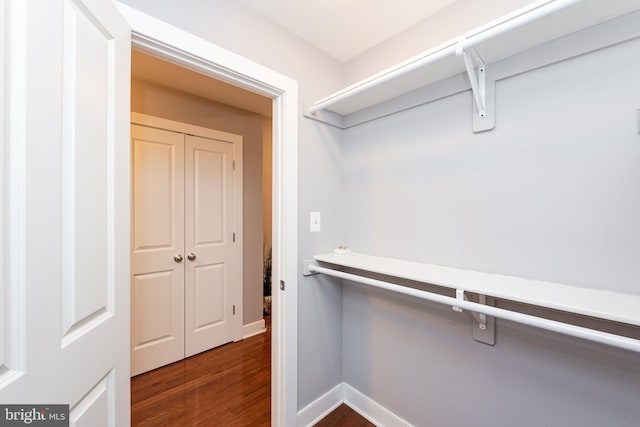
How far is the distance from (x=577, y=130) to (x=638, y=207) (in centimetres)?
32

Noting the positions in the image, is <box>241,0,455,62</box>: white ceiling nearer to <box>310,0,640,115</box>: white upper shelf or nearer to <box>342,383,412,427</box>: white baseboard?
<box>310,0,640,115</box>: white upper shelf

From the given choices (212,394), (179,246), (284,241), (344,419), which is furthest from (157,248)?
(344,419)

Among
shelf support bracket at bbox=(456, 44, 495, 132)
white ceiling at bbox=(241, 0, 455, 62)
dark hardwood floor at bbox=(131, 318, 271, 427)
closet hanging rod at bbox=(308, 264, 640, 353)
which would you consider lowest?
dark hardwood floor at bbox=(131, 318, 271, 427)

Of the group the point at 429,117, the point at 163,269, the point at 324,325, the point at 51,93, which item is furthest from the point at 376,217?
the point at 163,269

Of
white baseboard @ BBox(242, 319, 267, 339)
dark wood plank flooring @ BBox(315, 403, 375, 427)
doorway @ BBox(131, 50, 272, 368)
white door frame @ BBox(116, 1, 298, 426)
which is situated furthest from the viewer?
white baseboard @ BBox(242, 319, 267, 339)

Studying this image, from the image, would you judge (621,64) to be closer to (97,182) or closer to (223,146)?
(97,182)

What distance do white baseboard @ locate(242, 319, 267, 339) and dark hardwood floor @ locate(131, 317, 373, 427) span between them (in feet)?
0.80

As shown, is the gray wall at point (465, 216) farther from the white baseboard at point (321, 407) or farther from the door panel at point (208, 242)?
the door panel at point (208, 242)

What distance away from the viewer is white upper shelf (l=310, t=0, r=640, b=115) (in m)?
0.80

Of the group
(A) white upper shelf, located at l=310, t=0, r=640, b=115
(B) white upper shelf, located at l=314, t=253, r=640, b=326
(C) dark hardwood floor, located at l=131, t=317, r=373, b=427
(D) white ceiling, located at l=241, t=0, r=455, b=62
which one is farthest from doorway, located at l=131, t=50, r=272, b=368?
(B) white upper shelf, located at l=314, t=253, r=640, b=326

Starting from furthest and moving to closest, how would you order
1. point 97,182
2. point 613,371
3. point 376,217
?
point 376,217 → point 613,371 → point 97,182

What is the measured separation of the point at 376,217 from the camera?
1609 mm

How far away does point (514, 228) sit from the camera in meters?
1.09

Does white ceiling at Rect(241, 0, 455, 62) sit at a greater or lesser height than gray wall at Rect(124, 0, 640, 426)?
greater
